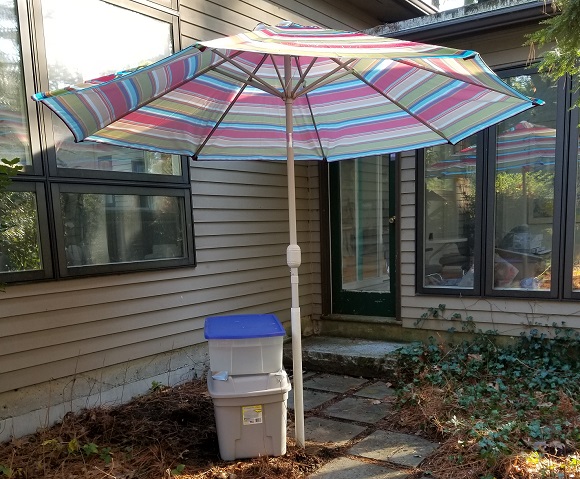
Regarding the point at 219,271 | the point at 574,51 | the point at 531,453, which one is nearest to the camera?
the point at 531,453

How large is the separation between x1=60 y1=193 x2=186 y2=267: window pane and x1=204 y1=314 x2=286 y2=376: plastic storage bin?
1.25m

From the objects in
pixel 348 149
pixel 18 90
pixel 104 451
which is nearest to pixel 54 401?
pixel 104 451

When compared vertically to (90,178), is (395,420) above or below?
below

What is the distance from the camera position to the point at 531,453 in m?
2.38

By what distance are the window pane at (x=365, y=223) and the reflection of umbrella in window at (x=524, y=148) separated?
1.00 meters

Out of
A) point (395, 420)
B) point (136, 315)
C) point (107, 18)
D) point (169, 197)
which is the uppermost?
point (107, 18)

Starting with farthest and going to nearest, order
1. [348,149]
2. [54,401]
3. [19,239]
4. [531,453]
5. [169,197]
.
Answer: [169,197]
[348,149]
[54,401]
[19,239]
[531,453]

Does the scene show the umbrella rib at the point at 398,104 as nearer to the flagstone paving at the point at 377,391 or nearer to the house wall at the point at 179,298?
the house wall at the point at 179,298

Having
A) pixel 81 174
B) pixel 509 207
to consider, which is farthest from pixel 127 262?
pixel 509 207

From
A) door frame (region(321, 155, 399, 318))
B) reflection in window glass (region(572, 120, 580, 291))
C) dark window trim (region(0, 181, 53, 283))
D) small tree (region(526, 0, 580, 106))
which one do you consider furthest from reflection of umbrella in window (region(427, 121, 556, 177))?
dark window trim (region(0, 181, 53, 283))

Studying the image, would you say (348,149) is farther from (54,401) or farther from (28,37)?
(54,401)

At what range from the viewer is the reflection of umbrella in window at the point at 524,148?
3.97 metres

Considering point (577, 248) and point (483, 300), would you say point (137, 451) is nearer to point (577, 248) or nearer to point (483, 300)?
point (483, 300)

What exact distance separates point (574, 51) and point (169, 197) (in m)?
2.94
